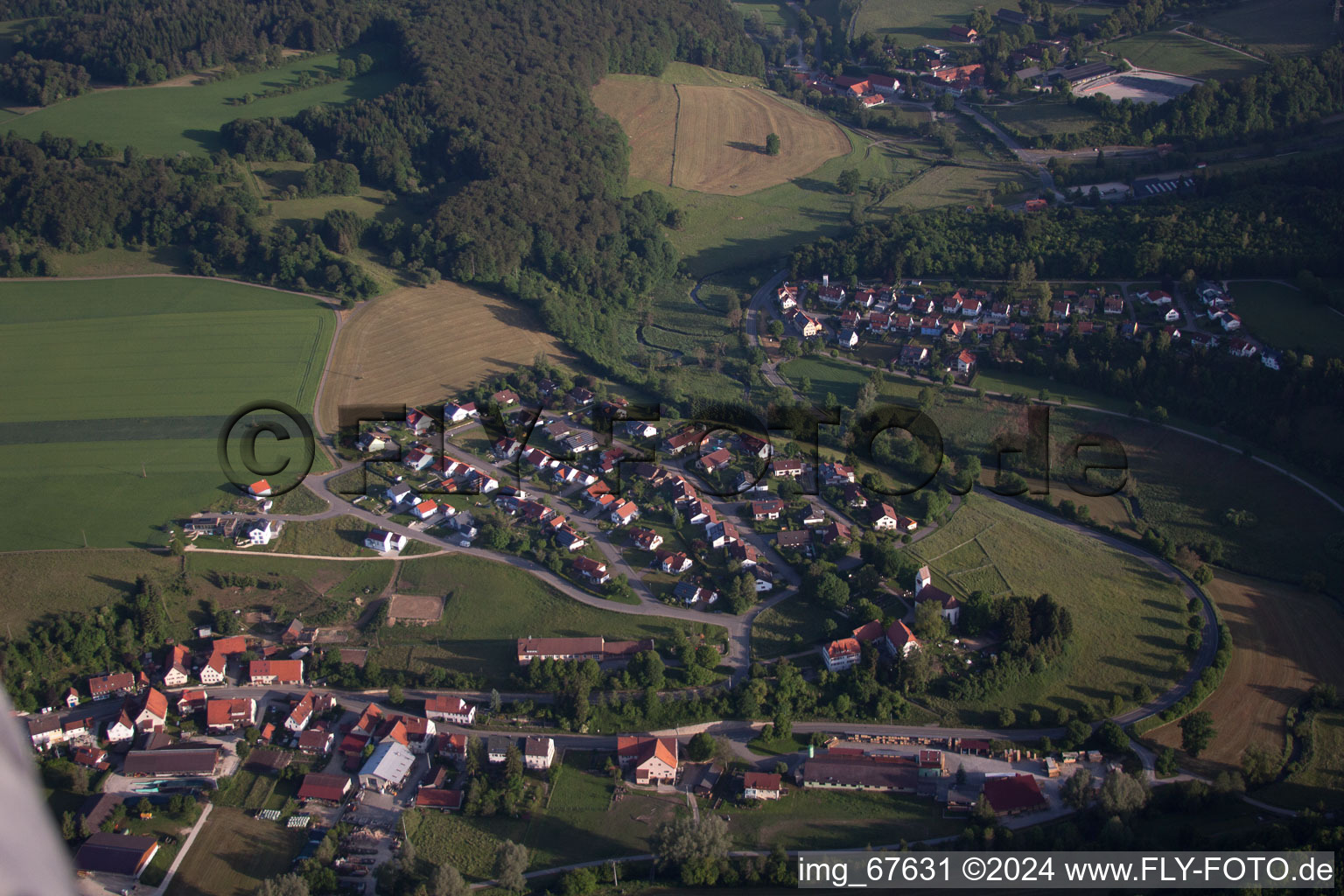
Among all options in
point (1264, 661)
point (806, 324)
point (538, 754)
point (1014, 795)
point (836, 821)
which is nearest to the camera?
point (1014, 795)

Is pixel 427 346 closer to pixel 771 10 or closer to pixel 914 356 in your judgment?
pixel 914 356

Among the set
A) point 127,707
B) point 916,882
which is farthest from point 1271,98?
point 127,707

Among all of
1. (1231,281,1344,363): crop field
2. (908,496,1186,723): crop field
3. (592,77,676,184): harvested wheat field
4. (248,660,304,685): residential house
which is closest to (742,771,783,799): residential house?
(908,496,1186,723): crop field

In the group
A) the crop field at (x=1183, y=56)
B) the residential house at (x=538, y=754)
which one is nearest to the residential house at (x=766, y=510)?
the residential house at (x=538, y=754)

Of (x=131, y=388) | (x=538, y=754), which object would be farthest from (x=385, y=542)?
(x=131, y=388)

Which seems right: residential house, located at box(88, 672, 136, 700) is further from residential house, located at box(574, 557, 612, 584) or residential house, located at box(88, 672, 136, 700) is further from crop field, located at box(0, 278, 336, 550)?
residential house, located at box(574, 557, 612, 584)

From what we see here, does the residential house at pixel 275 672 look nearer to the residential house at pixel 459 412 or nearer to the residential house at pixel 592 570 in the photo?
the residential house at pixel 592 570

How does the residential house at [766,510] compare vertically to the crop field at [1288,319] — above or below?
below
